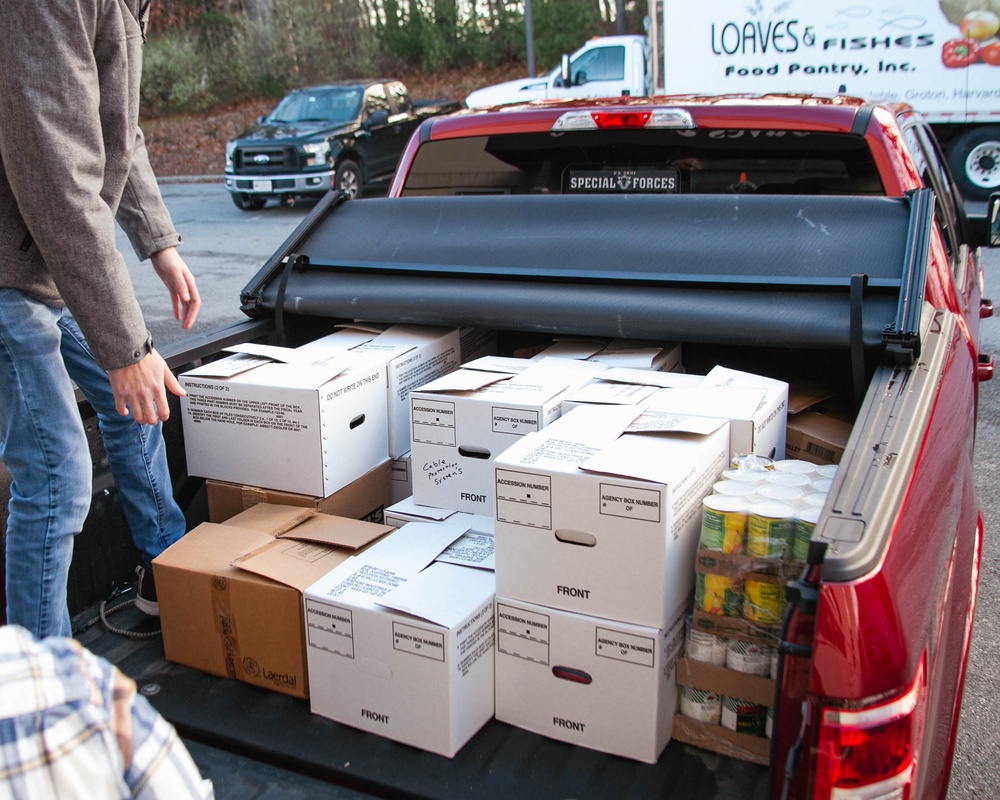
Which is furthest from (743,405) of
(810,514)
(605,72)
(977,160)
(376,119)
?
(605,72)

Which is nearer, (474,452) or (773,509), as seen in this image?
(773,509)

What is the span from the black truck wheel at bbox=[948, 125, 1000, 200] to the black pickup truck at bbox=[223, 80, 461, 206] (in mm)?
8077

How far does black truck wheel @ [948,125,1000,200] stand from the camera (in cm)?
1205

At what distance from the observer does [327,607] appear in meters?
2.19

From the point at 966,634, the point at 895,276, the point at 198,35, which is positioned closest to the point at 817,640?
the point at 966,634

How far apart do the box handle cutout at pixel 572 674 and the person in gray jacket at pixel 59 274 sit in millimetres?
1047

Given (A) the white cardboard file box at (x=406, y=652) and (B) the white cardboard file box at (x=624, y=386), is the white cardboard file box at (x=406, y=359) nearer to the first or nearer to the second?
(B) the white cardboard file box at (x=624, y=386)

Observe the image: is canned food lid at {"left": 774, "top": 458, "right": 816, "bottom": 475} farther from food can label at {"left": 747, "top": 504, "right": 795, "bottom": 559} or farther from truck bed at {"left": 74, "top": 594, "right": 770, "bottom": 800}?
truck bed at {"left": 74, "top": 594, "right": 770, "bottom": 800}

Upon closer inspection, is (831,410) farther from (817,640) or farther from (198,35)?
(198,35)

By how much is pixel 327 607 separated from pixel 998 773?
1.93 m

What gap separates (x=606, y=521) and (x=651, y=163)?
1893 millimetres

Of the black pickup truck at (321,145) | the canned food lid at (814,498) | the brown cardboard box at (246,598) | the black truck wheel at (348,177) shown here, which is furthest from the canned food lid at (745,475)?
the black truck wheel at (348,177)

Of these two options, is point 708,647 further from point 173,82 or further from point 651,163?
point 173,82

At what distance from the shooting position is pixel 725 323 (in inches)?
104
